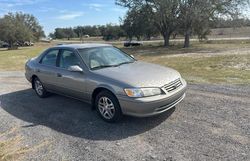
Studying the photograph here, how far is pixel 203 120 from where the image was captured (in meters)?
4.63

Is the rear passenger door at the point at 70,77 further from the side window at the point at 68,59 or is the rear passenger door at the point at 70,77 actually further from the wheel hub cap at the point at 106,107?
the wheel hub cap at the point at 106,107

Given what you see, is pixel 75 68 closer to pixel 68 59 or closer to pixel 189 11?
pixel 68 59

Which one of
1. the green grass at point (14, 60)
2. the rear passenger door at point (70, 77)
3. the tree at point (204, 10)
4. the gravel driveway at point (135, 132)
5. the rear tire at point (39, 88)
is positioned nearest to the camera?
the gravel driveway at point (135, 132)

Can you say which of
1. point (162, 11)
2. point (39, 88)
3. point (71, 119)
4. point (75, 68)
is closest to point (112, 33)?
point (162, 11)

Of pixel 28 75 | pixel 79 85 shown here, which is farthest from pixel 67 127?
pixel 28 75

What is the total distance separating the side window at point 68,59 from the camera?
548 centimetres

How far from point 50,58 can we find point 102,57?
1.75 m

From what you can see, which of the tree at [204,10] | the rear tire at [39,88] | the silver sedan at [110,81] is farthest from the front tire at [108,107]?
the tree at [204,10]

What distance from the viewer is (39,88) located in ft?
22.8

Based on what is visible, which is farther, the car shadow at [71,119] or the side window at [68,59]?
the side window at [68,59]

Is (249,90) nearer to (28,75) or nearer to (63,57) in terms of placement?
(63,57)

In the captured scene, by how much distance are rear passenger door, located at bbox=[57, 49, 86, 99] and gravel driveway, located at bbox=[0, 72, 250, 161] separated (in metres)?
0.49

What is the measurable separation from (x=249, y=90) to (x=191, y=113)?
2528 mm

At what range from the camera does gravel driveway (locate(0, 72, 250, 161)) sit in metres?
3.63
